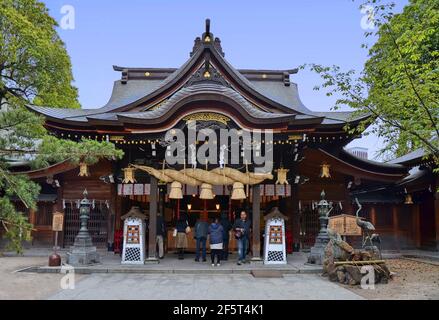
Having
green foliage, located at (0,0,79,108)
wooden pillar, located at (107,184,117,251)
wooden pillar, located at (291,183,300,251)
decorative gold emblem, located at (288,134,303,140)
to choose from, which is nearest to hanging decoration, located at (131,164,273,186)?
decorative gold emblem, located at (288,134,303,140)

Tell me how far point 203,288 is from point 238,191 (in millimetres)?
4104

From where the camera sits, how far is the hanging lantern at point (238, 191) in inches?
481

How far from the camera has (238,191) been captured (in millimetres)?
12305

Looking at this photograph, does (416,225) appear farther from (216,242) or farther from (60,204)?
(60,204)

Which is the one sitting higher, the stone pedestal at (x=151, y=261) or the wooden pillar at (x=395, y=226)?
the wooden pillar at (x=395, y=226)

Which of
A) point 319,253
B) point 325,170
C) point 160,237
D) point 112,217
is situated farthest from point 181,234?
point 325,170

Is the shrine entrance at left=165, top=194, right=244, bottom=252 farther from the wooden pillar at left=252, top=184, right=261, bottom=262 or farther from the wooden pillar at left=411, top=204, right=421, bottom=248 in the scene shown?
the wooden pillar at left=411, top=204, right=421, bottom=248

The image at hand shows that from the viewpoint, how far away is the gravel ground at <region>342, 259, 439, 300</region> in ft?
26.8

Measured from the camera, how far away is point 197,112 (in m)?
12.2

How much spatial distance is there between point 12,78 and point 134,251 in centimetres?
2001

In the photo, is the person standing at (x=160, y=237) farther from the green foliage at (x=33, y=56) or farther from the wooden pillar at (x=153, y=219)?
the green foliage at (x=33, y=56)

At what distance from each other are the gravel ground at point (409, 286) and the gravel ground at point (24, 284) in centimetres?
735

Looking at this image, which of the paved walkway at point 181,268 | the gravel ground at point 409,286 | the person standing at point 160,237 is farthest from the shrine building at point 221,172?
the gravel ground at point 409,286
